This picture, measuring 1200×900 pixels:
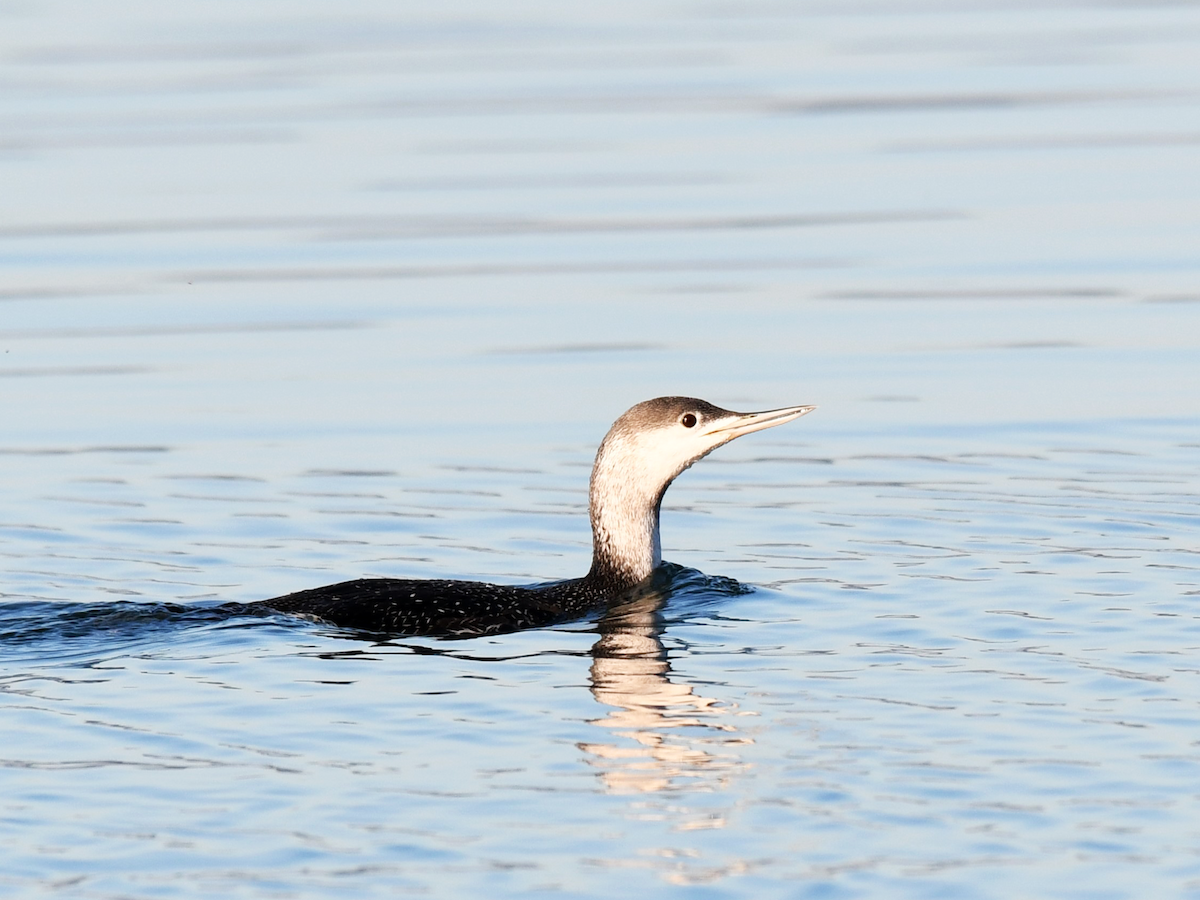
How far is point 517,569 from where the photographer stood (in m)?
11.4

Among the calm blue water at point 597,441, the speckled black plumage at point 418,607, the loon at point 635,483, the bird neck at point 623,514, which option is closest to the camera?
the calm blue water at point 597,441

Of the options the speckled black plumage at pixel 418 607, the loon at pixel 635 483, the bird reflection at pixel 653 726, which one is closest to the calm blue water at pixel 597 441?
the bird reflection at pixel 653 726

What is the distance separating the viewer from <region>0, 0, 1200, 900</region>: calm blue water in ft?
23.7

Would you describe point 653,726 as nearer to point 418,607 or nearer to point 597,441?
point 418,607

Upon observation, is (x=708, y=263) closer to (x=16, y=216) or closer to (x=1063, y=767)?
(x=16, y=216)

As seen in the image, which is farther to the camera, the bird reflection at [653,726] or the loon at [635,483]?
the loon at [635,483]

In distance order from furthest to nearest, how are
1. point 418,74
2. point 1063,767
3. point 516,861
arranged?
point 418,74 < point 1063,767 < point 516,861

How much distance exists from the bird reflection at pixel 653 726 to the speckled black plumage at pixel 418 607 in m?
0.47

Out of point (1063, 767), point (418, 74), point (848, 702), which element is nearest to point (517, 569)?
point (848, 702)

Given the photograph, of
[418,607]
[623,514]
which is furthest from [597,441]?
[418,607]

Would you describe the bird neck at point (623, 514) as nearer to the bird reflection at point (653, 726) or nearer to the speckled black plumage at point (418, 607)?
the speckled black plumage at point (418, 607)

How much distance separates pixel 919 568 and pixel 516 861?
14.7 feet

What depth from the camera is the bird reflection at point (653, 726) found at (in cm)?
769

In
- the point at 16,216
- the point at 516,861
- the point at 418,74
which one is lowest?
the point at 516,861
